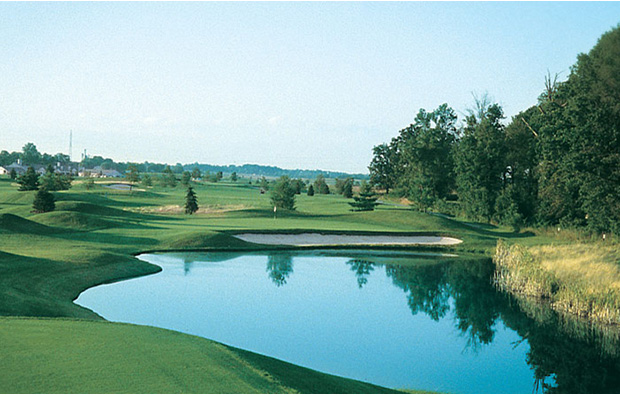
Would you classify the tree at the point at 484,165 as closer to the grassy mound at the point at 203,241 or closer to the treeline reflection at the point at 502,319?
the treeline reflection at the point at 502,319

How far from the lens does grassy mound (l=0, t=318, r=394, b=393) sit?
654 cm

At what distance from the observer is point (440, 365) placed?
1276 centimetres

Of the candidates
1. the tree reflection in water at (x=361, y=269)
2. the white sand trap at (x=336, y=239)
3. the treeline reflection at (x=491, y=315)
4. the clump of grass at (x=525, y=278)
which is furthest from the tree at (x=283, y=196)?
the clump of grass at (x=525, y=278)

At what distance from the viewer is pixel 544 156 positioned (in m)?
38.8

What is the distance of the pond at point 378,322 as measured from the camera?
1223cm

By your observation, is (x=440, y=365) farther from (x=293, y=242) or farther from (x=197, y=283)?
(x=293, y=242)

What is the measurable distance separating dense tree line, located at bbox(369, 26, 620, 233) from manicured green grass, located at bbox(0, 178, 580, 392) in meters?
3.41

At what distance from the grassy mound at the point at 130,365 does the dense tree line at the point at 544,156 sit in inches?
1107

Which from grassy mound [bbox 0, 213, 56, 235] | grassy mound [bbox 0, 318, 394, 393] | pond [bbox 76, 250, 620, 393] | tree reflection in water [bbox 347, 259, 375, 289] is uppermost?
grassy mound [bbox 0, 318, 394, 393]

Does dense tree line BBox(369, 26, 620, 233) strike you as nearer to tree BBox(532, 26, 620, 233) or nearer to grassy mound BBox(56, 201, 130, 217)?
tree BBox(532, 26, 620, 233)

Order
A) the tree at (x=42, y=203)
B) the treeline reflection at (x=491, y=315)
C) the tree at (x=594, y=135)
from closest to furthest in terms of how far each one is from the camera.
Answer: the treeline reflection at (x=491, y=315), the tree at (x=594, y=135), the tree at (x=42, y=203)

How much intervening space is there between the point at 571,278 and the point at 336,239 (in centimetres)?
1511

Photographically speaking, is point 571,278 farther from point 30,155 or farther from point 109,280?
point 30,155

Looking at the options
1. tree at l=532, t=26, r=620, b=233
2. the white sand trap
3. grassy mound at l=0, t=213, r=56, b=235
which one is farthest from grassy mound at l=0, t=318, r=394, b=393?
tree at l=532, t=26, r=620, b=233
